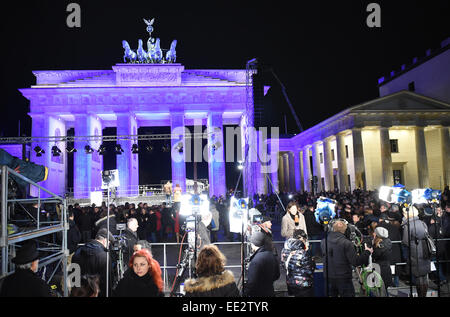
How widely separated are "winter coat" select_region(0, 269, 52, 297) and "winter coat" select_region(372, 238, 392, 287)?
5447mm

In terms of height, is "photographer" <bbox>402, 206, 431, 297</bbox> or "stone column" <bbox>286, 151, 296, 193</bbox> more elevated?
"stone column" <bbox>286, 151, 296, 193</bbox>

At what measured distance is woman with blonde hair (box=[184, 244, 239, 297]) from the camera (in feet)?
10.4

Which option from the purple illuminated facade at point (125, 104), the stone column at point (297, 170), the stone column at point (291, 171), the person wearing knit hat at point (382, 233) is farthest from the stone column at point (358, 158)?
the person wearing knit hat at point (382, 233)

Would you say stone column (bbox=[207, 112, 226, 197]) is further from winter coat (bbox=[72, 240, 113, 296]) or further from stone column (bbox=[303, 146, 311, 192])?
winter coat (bbox=[72, 240, 113, 296])

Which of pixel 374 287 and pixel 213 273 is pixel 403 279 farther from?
pixel 213 273

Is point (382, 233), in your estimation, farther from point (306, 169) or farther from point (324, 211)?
point (306, 169)

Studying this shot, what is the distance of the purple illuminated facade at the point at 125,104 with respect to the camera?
30594 millimetres

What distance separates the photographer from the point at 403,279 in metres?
Result: 7.47

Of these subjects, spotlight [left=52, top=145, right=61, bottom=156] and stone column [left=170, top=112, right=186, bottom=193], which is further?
stone column [left=170, top=112, right=186, bottom=193]

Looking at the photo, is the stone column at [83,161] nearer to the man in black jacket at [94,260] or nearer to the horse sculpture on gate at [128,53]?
the horse sculpture on gate at [128,53]

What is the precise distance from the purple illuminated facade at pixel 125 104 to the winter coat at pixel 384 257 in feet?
80.4

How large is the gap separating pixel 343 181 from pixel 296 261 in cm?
2943

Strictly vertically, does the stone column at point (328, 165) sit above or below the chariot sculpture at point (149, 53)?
below

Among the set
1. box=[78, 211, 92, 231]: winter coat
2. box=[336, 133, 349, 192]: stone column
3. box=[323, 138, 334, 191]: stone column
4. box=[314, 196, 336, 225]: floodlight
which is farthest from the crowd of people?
box=[323, 138, 334, 191]: stone column
